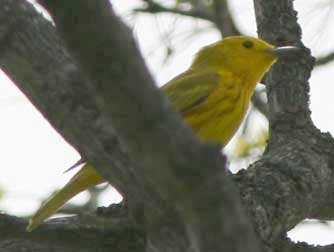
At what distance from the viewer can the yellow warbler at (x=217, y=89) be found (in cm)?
504

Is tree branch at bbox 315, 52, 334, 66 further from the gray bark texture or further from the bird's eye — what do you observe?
the gray bark texture

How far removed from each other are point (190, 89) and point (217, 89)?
242 millimetres

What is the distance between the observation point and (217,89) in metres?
6.09

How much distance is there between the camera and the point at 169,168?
1.98 m

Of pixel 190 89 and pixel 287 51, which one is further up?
pixel 190 89

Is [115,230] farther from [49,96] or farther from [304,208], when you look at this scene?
[49,96]

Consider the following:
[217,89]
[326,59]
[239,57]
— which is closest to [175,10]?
[239,57]

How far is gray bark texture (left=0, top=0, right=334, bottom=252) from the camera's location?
1.97 meters

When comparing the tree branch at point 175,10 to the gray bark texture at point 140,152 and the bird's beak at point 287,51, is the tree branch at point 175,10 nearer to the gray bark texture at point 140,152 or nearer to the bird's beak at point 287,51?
the bird's beak at point 287,51

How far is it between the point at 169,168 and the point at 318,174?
102 inches

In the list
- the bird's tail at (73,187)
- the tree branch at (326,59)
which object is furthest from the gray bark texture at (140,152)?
the tree branch at (326,59)

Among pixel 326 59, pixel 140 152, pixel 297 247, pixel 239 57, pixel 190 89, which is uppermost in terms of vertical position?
pixel 239 57

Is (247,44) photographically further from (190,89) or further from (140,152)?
(140,152)

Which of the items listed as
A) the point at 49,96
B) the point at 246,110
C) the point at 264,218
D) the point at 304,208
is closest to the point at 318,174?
the point at 304,208
